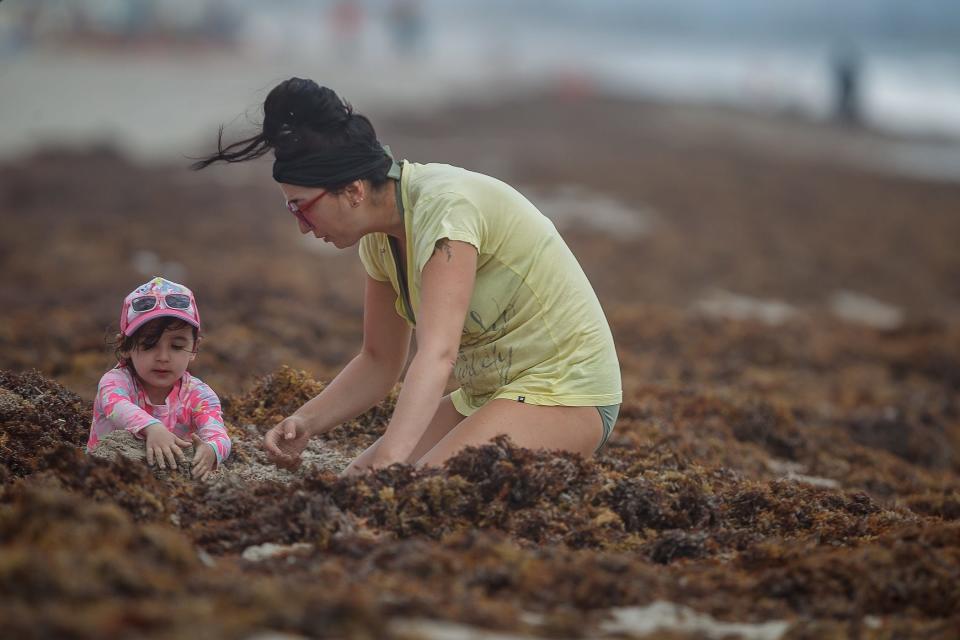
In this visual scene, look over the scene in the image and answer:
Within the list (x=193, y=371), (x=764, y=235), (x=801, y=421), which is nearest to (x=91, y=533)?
(x=193, y=371)

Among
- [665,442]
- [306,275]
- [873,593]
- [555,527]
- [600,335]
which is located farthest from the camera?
[306,275]

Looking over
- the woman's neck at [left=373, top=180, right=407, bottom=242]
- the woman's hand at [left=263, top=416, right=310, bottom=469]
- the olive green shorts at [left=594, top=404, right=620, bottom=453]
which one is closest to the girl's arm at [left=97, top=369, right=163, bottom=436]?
the woman's hand at [left=263, top=416, right=310, bottom=469]

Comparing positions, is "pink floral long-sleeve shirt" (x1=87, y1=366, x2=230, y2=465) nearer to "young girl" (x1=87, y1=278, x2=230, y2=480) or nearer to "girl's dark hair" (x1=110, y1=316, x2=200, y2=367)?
"young girl" (x1=87, y1=278, x2=230, y2=480)

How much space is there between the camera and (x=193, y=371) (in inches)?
281

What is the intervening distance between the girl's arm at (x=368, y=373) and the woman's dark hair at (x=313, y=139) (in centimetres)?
57

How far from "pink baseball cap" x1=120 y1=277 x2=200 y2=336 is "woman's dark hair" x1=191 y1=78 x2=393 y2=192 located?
498 millimetres

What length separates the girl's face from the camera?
391 centimetres

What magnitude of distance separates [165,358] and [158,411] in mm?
238

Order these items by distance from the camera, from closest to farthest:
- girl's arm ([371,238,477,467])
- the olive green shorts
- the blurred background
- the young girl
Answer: girl's arm ([371,238,477,467]), the young girl, the olive green shorts, the blurred background

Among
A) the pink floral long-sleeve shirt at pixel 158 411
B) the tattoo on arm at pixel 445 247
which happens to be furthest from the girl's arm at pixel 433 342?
the pink floral long-sleeve shirt at pixel 158 411

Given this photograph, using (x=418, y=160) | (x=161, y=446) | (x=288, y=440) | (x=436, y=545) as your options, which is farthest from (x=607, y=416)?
(x=418, y=160)

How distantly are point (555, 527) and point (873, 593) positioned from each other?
99cm

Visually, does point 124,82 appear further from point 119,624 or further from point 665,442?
point 119,624

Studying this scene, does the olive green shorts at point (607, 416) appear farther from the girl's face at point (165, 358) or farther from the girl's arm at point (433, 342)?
the girl's face at point (165, 358)
